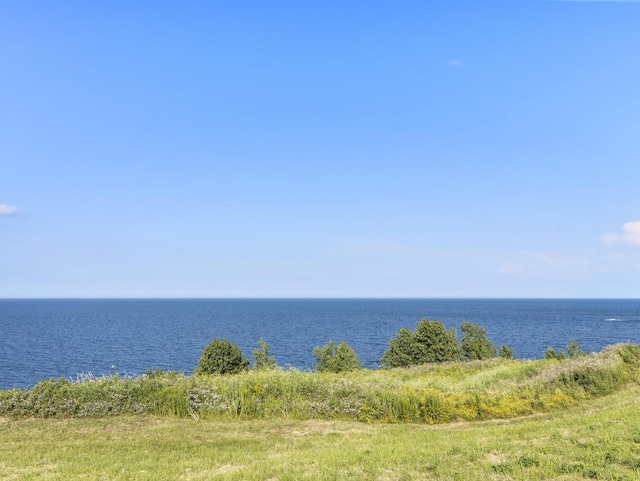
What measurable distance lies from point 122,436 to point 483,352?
142ft

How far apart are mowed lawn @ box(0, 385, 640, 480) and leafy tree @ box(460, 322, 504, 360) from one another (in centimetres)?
3418

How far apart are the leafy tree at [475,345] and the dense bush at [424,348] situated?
2.71 meters

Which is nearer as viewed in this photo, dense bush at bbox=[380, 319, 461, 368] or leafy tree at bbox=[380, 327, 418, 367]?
dense bush at bbox=[380, 319, 461, 368]

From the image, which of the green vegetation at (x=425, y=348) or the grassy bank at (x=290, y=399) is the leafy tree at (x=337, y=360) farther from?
the grassy bank at (x=290, y=399)

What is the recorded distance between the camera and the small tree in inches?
1868

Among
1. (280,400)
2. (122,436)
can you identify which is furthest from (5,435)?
(280,400)

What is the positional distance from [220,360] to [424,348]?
834 inches

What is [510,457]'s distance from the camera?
8.71 m

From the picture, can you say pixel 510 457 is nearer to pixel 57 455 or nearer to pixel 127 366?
pixel 57 455

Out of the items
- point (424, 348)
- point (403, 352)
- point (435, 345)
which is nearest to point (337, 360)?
point (403, 352)

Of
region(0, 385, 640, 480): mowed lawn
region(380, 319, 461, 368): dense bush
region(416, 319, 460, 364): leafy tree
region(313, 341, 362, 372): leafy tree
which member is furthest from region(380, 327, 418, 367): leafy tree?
region(0, 385, 640, 480): mowed lawn

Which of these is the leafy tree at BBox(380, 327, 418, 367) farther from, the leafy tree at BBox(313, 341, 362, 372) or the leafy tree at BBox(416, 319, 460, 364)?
the leafy tree at BBox(313, 341, 362, 372)

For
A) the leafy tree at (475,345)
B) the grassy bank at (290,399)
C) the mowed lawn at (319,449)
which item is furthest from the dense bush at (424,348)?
the mowed lawn at (319,449)

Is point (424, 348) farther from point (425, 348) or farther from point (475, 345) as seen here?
point (475, 345)
